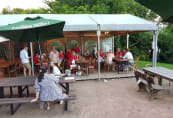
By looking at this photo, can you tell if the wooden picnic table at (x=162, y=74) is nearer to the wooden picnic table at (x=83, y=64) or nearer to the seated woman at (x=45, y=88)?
the wooden picnic table at (x=83, y=64)

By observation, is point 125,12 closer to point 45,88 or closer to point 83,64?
point 83,64

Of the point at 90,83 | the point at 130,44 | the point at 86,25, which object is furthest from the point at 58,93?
the point at 130,44

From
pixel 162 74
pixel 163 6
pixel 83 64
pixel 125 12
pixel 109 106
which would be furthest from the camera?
pixel 125 12

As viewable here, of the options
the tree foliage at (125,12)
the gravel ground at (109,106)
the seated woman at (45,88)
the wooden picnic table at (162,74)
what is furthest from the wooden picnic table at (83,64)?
the tree foliage at (125,12)

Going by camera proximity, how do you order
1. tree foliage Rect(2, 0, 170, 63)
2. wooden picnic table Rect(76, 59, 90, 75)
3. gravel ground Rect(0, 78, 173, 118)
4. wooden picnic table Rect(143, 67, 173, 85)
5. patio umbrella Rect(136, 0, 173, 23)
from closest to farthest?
patio umbrella Rect(136, 0, 173, 23) < gravel ground Rect(0, 78, 173, 118) < wooden picnic table Rect(143, 67, 173, 85) < wooden picnic table Rect(76, 59, 90, 75) < tree foliage Rect(2, 0, 170, 63)

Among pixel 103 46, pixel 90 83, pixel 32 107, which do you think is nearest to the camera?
pixel 32 107

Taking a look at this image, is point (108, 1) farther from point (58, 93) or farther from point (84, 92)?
point (58, 93)

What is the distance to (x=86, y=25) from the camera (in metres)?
5.91

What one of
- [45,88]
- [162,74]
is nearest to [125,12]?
[162,74]

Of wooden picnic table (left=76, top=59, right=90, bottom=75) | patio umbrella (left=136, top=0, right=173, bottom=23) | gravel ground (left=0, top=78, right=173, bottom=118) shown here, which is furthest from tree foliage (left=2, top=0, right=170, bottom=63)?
patio umbrella (left=136, top=0, right=173, bottom=23)

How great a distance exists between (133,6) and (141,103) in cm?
1671

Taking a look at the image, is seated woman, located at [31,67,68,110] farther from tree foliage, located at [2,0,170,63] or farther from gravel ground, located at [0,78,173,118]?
tree foliage, located at [2,0,170,63]

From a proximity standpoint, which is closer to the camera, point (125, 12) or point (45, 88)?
point (45, 88)

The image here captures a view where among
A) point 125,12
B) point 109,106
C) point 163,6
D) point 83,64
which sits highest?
point 125,12
